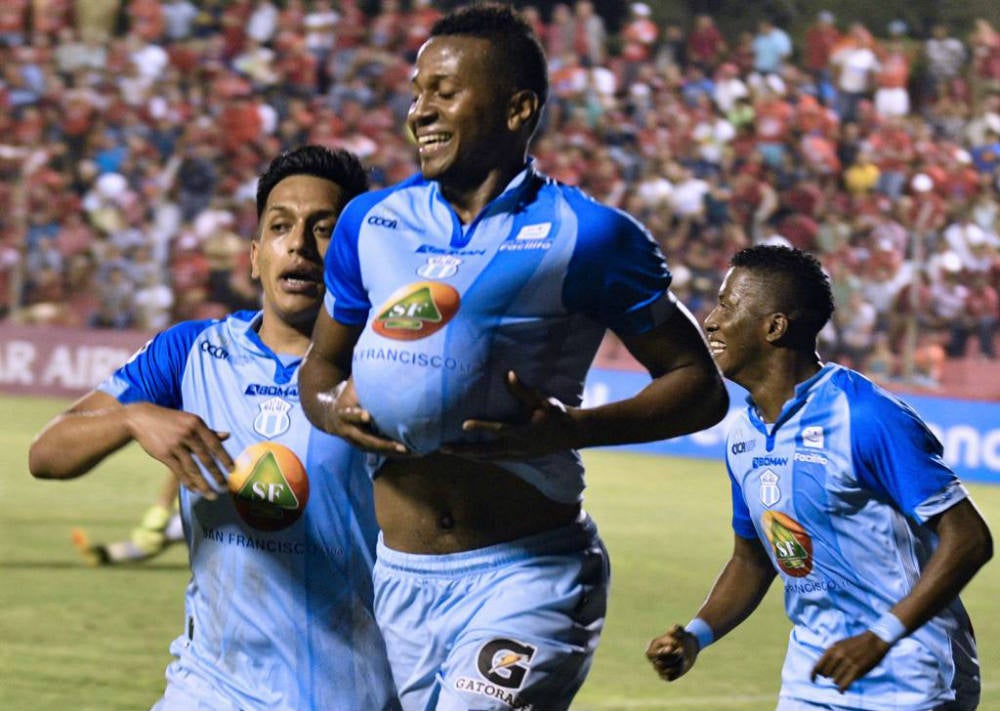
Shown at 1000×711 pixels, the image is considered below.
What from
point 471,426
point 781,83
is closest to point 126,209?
point 781,83

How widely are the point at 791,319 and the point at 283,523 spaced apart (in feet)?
5.77

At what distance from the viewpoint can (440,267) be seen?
129 inches

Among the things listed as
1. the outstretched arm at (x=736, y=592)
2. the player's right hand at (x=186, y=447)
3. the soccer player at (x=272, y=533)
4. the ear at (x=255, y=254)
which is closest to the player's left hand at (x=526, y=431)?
the player's right hand at (x=186, y=447)

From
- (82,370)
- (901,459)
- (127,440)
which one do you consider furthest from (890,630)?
(82,370)

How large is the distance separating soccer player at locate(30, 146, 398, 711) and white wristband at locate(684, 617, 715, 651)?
1.00 metres

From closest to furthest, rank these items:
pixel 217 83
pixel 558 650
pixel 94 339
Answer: pixel 558 650 → pixel 94 339 → pixel 217 83

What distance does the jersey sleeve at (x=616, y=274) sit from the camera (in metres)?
3.31

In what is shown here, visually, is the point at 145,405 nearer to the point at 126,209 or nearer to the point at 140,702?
the point at 140,702

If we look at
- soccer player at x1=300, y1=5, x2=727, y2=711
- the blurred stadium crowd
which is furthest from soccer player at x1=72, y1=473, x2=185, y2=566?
the blurred stadium crowd

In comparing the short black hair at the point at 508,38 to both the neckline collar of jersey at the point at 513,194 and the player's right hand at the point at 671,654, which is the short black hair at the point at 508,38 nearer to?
the neckline collar of jersey at the point at 513,194

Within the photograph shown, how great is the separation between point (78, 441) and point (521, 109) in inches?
53.2

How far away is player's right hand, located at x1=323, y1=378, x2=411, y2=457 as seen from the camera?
10.8 ft

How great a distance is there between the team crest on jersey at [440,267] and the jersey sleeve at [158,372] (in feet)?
3.52

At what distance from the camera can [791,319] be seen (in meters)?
4.82
